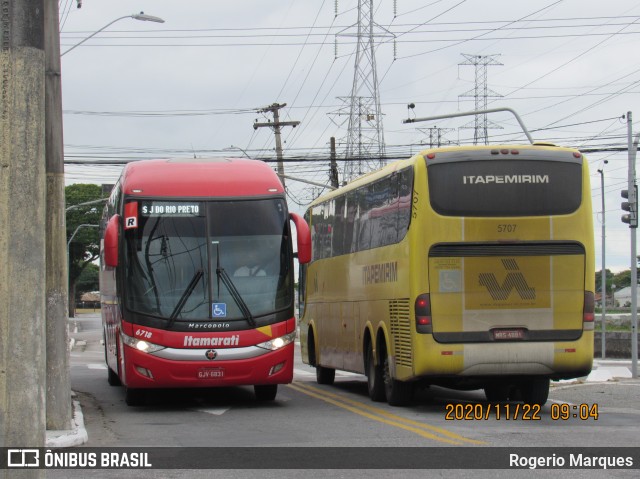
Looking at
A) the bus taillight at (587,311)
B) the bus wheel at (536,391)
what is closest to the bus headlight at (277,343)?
the bus wheel at (536,391)

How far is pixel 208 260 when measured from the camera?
15.4 meters

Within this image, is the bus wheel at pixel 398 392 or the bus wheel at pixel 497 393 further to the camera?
the bus wheel at pixel 497 393

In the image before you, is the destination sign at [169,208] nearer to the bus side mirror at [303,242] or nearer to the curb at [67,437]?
the bus side mirror at [303,242]

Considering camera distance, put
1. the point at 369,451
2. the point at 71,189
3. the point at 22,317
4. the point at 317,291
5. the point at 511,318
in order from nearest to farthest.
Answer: the point at 22,317 → the point at 369,451 → the point at 511,318 → the point at 317,291 → the point at 71,189

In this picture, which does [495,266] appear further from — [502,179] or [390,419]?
[390,419]

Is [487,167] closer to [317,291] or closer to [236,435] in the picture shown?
[236,435]

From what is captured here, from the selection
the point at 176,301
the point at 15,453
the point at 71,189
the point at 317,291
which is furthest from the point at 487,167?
the point at 71,189

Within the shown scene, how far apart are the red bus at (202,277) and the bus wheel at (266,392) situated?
1042 mm

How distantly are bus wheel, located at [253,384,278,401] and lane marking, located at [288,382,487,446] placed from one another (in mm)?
970

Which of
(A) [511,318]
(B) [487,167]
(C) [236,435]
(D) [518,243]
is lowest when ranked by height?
(C) [236,435]

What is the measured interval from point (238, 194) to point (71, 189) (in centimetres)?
8482

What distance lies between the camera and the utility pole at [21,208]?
4.62m

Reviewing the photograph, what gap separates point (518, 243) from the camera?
1436 centimetres

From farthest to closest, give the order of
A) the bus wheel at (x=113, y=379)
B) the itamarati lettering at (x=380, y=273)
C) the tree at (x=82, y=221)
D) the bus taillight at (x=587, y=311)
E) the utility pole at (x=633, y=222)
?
the tree at (x=82, y=221), the utility pole at (x=633, y=222), the bus wheel at (x=113, y=379), the itamarati lettering at (x=380, y=273), the bus taillight at (x=587, y=311)
